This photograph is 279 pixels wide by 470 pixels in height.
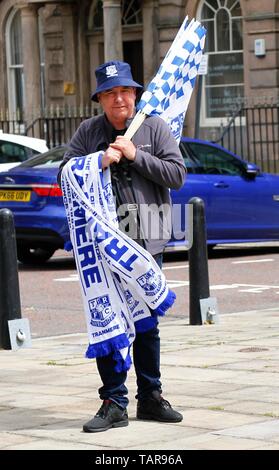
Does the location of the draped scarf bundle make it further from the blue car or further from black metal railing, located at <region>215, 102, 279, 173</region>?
black metal railing, located at <region>215, 102, 279, 173</region>

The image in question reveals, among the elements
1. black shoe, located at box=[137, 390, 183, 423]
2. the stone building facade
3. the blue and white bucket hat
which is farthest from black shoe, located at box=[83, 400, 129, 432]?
the stone building facade

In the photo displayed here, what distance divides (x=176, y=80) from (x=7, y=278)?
135 inches

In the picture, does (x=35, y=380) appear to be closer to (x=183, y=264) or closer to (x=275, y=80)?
(x=183, y=264)

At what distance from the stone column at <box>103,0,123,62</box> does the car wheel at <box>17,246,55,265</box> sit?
39.5ft

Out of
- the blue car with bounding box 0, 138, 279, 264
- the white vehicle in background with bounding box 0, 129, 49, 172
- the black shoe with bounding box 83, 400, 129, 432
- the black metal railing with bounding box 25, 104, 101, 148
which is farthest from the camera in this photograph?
the black metal railing with bounding box 25, 104, 101, 148

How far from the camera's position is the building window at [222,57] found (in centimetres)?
2930

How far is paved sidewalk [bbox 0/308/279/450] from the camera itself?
21.8ft

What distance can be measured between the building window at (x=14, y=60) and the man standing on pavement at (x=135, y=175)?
91.8 feet

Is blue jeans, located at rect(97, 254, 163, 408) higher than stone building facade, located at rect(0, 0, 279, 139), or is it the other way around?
stone building facade, located at rect(0, 0, 279, 139)

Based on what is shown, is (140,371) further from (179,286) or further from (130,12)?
(130,12)

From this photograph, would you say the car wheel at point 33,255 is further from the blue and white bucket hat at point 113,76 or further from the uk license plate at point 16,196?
the blue and white bucket hat at point 113,76

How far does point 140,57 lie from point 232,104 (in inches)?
135

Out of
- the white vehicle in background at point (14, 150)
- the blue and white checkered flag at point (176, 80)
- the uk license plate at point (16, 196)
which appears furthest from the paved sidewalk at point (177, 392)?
the white vehicle in background at point (14, 150)

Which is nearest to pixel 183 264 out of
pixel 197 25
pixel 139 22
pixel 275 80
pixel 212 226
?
pixel 212 226
